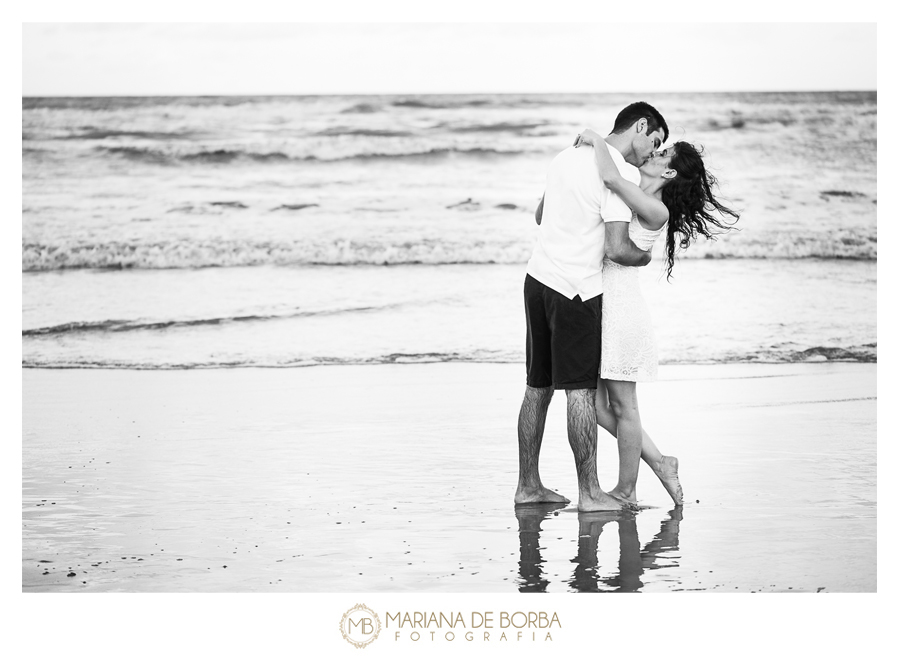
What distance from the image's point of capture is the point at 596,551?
3078 mm

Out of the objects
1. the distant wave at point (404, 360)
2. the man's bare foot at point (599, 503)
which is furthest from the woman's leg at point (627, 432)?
the distant wave at point (404, 360)

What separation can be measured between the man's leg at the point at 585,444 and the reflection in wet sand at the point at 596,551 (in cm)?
6

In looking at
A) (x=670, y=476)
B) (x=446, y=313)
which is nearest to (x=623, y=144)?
(x=670, y=476)

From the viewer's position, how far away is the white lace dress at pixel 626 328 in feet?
11.6

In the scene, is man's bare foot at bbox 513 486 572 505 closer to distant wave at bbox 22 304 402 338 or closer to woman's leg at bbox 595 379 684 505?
woman's leg at bbox 595 379 684 505

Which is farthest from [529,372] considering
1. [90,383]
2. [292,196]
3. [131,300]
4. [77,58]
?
[292,196]

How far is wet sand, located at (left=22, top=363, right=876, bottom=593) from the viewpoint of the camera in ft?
9.73

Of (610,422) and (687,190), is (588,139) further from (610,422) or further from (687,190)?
(610,422)

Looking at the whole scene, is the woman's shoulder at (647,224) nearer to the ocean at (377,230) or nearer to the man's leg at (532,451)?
the man's leg at (532,451)

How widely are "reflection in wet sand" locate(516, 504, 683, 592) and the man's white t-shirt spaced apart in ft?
2.41

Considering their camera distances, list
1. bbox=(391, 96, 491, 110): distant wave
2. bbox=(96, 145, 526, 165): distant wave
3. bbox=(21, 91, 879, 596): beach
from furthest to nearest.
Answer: bbox=(391, 96, 491, 110): distant wave < bbox=(96, 145, 526, 165): distant wave < bbox=(21, 91, 879, 596): beach

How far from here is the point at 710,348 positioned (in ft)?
25.2

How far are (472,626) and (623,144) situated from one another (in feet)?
5.57

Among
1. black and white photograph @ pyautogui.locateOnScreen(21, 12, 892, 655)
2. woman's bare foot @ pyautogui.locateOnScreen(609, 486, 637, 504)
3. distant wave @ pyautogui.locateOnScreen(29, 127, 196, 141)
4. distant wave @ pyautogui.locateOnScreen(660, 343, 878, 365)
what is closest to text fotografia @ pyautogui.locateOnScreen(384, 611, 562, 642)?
black and white photograph @ pyautogui.locateOnScreen(21, 12, 892, 655)
